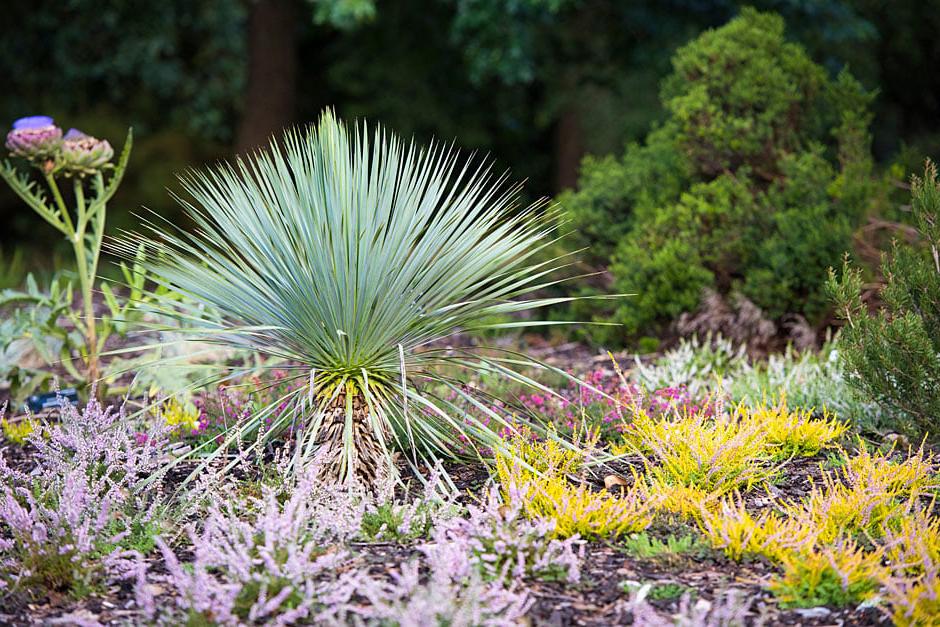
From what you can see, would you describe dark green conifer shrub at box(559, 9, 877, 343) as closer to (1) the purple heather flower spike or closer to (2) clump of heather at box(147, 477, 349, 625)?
(1) the purple heather flower spike

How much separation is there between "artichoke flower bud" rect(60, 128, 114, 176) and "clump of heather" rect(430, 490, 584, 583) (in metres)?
3.06

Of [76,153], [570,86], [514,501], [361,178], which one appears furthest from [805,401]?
[570,86]

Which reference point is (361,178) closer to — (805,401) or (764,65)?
(805,401)

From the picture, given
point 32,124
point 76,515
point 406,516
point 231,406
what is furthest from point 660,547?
point 32,124

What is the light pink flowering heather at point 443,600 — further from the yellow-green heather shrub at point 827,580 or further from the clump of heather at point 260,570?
the yellow-green heather shrub at point 827,580

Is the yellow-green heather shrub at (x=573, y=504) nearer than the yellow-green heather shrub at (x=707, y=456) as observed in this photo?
Yes

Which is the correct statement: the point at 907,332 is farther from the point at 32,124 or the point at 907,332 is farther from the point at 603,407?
the point at 32,124

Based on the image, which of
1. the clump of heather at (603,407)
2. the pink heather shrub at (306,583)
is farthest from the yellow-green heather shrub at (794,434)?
the pink heather shrub at (306,583)

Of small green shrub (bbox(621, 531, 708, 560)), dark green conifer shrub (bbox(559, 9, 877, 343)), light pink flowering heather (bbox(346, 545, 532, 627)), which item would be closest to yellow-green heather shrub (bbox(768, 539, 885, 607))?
small green shrub (bbox(621, 531, 708, 560))

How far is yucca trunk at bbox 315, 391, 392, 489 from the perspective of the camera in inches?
149

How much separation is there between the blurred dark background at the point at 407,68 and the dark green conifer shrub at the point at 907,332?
19.6ft

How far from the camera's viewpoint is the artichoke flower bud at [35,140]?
16.9ft

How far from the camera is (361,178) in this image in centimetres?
379

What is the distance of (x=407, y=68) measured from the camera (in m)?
13.8
